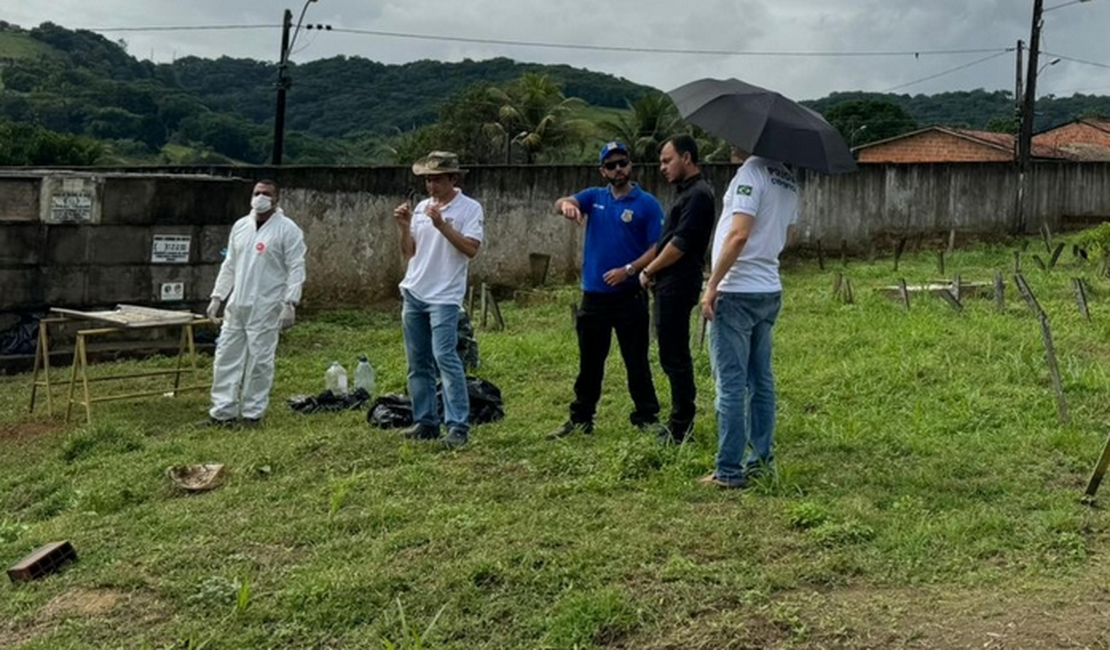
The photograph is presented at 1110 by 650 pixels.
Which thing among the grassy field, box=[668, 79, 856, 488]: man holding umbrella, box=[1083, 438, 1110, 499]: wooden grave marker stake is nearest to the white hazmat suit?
the grassy field

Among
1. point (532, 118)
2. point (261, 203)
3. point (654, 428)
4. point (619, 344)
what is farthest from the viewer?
point (532, 118)

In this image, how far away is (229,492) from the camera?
17.7 ft

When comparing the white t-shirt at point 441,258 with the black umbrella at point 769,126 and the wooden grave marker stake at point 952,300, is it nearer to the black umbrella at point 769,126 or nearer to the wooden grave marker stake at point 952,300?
the black umbrella at point 769,126

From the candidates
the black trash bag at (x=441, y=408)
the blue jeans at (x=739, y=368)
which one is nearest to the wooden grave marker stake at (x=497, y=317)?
the black trash bag at (x=441, y=408)

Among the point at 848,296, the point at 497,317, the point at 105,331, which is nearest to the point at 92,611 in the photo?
A: the point at 105,331

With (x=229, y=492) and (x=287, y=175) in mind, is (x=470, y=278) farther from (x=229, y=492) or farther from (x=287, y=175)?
(x=229, y=492)

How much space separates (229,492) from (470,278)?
991 centimetres

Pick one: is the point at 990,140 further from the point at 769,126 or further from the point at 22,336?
the point at 769,126

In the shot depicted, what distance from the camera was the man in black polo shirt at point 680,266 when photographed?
17.7ft

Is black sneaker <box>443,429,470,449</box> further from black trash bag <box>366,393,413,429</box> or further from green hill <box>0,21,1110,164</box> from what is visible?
green hill <box>0,21,1110,164</box>

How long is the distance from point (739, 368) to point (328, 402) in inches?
141

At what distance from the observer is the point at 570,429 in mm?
6145

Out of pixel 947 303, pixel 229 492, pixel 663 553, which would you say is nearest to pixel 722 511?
pixel 663 553

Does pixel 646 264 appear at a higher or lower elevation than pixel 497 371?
higher
